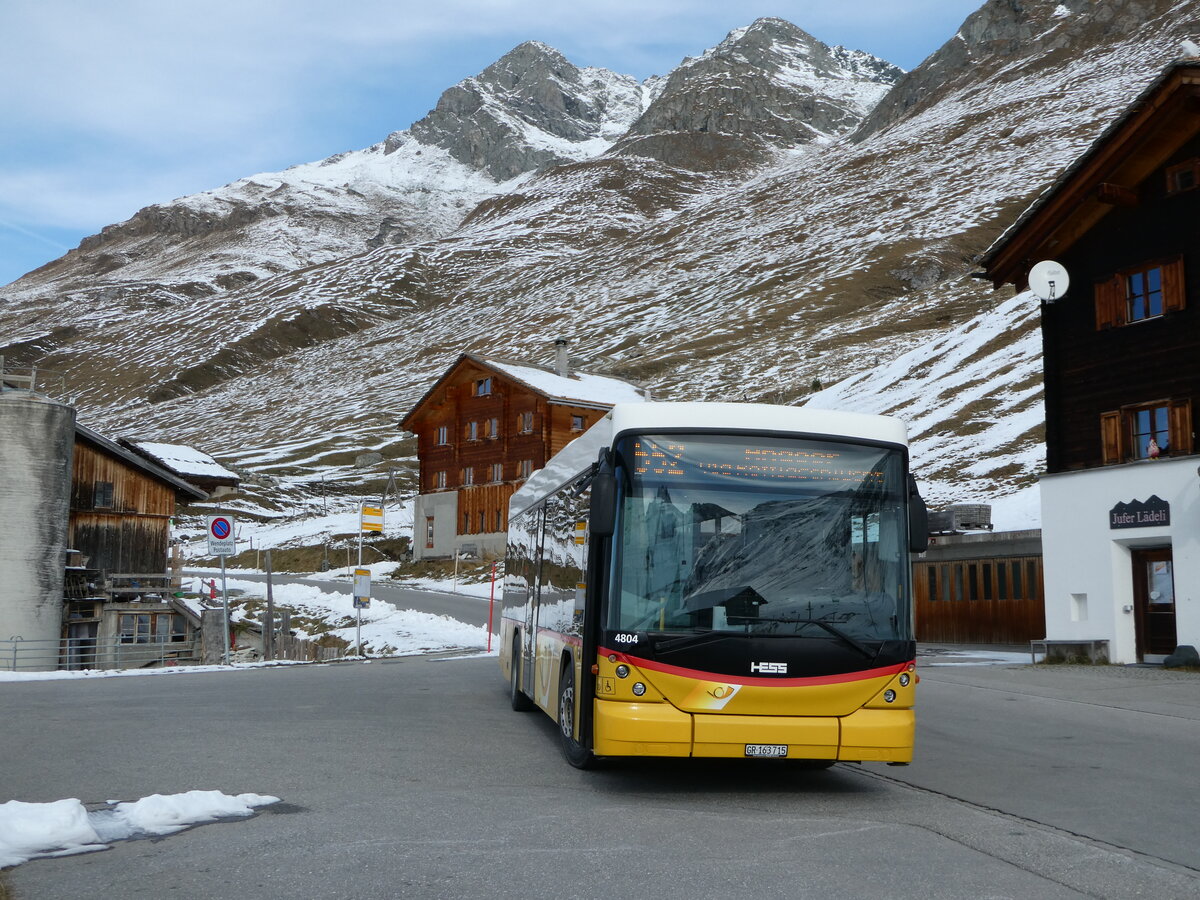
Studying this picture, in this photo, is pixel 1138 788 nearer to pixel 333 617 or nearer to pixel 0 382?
pixel 333 617

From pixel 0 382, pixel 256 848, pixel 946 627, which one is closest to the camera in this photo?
pixel 256 848

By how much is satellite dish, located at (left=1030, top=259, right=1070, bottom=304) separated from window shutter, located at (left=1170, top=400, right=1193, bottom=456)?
12.4 ft

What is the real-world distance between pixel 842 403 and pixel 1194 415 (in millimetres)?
47669

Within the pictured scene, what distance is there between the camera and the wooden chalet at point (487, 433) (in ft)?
203

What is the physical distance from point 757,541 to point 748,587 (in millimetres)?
351

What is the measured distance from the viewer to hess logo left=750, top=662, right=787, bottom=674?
876cm

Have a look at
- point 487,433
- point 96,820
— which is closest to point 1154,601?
point 96,820

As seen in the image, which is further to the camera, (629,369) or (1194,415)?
(629,369)

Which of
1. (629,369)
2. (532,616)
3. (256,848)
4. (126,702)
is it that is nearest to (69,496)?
(126,702)

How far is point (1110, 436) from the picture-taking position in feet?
78.4

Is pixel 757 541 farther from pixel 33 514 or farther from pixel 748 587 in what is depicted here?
pixel 33 514

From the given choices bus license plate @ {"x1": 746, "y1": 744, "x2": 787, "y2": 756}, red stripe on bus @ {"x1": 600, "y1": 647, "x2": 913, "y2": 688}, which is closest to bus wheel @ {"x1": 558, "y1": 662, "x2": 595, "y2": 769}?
red stripe on bus @ {"x1": 600, "y1": 647, "x2": 913, "y2": 688}

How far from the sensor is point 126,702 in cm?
1548

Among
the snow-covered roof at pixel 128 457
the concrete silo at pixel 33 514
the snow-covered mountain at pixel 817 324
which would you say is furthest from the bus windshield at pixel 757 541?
the snow-covered mountain at pixel 817 324
